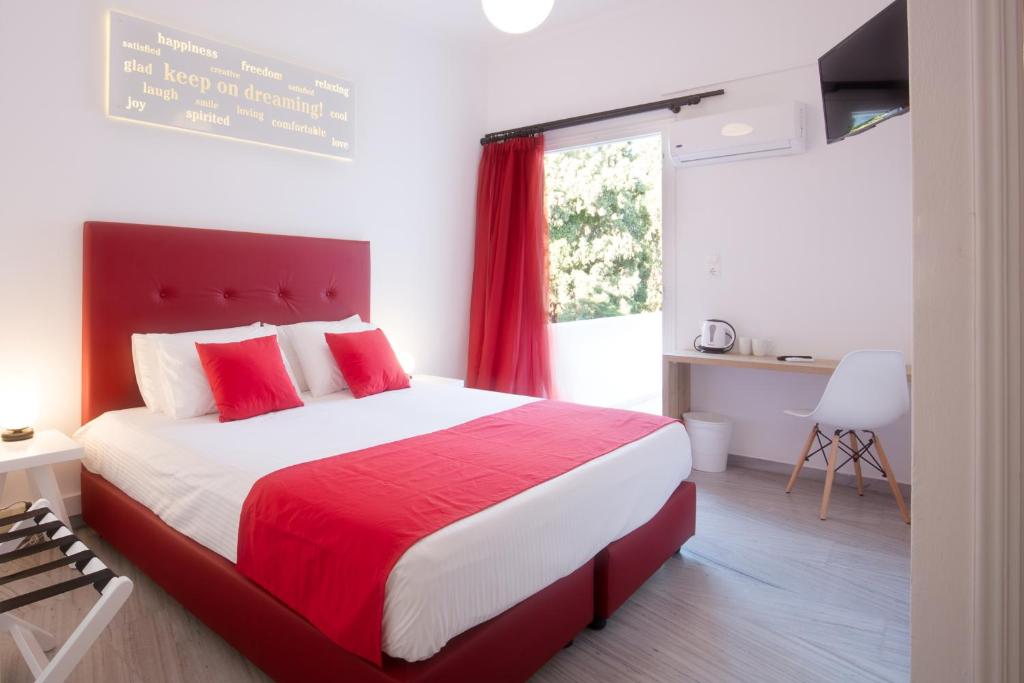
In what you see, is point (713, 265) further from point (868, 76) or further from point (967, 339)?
point (967, 339)

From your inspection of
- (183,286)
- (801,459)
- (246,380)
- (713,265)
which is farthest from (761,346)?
(183,286)

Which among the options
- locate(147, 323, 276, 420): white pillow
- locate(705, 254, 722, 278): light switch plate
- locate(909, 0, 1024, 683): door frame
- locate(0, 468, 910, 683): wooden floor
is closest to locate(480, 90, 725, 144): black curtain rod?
locate(705, 254, 722, 278): light switch plate

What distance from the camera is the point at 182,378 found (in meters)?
2.62

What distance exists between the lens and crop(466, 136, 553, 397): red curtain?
4.38 m

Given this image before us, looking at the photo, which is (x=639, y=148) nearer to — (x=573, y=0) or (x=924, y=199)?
(x=573, y=0)

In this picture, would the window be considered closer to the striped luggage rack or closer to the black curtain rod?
the black curtain rod

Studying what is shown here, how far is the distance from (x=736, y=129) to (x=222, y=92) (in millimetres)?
2884

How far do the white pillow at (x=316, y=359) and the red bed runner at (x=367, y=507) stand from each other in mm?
1109

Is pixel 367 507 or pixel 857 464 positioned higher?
pixel 367 507

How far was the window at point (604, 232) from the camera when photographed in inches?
186

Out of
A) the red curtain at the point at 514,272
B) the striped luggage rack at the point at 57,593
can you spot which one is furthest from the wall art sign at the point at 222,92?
the striped luggage rack at the point at 57,593

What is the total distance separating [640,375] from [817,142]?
2869 mm

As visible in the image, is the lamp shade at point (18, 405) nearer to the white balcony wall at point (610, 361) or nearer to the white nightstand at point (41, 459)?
the white nightstand at point (41, 459)

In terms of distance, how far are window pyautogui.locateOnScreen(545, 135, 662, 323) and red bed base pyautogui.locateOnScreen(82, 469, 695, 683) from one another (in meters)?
2.76
